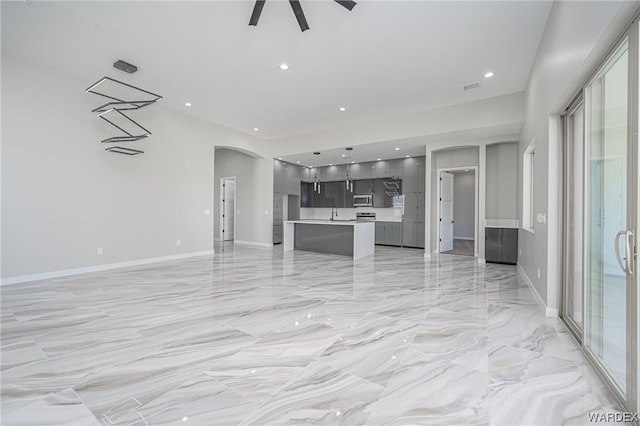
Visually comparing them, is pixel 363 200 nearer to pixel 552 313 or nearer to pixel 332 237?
pixel 332 237

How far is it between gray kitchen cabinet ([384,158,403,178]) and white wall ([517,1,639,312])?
178 inches

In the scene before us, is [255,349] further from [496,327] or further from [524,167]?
[524,167]

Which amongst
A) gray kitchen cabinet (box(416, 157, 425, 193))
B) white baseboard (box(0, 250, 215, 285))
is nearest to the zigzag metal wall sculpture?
white baseboard (box(0, 250, 215, 285))

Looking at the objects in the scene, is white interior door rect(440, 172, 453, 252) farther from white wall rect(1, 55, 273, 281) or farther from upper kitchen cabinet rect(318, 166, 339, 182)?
white wall rect(1, 55, 273, 281)

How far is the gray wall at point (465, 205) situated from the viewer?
1070cm

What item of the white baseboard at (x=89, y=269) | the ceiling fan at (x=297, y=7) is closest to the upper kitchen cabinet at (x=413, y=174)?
the white baseboard at (x=89, y=269)

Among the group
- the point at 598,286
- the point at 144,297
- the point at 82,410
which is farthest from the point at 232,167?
the point at 598,286

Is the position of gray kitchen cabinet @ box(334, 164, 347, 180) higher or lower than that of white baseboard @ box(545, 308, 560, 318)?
higher

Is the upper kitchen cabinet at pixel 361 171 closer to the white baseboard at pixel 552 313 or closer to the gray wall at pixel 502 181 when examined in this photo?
the gray wall at pixel 502 181

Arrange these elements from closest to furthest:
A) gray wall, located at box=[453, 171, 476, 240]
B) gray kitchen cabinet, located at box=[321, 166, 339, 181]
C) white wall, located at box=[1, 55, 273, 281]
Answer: white wall, located at box=[1, 55, 273, 281] → gray kitchen cabinet, located at box=[321, 166, 339, 181] → gray wall, located at box=[453, 171, 476, 240]

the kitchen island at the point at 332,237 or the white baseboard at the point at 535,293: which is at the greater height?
the kitchen island at the point at 332,237

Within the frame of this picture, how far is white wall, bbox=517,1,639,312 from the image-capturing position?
1.84 metres

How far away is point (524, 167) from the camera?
509 centimetres

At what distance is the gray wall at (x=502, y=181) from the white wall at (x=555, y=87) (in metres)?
1.97
